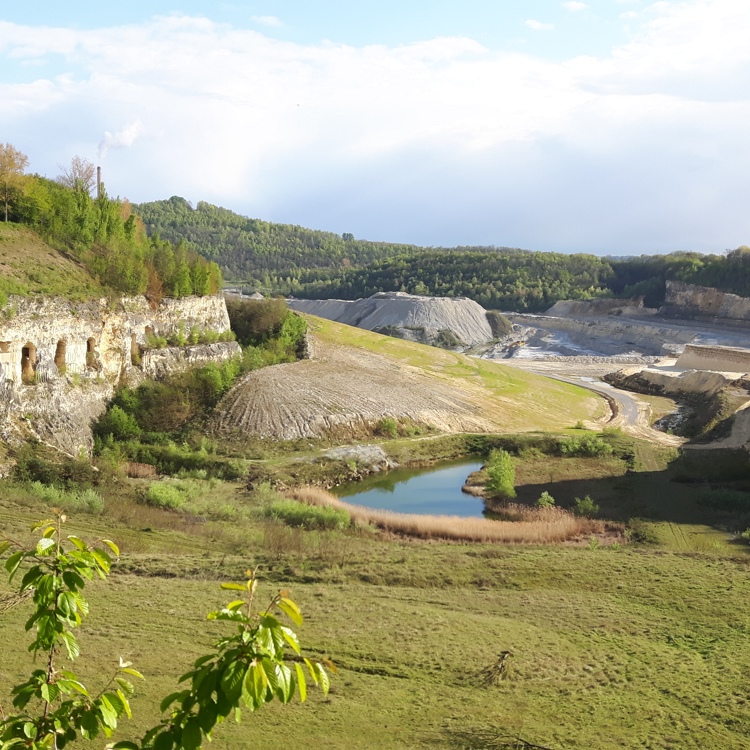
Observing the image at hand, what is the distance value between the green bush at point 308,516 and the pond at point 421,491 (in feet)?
17.2

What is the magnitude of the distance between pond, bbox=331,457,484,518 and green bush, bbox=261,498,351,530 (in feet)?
17.2

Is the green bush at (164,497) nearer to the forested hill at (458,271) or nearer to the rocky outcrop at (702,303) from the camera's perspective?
the rocky outcrop at (702,303)

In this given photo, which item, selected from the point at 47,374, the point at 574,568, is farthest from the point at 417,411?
the point at 574,568

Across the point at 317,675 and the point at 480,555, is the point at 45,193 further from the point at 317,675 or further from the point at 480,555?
the point at 317,675

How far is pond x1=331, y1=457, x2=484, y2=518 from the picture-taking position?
3553 centimetres

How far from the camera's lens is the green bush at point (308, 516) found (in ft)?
97.5

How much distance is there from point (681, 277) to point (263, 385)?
86.4 meters

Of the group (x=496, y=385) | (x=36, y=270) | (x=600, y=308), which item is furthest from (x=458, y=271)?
(x=36, y=270)

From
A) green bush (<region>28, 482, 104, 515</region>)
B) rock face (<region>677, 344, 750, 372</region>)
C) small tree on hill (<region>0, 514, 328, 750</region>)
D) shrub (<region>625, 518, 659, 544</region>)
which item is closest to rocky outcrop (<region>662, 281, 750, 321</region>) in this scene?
rock face (<region>677, 344, 750, 372</region>)

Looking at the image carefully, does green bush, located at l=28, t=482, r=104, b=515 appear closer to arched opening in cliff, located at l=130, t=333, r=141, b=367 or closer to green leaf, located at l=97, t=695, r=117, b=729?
arched opening in cliff, located at l=130, t=333, r=141, b=367

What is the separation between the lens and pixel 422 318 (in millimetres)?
96688

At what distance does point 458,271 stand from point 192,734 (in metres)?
130

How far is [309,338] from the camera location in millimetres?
54969

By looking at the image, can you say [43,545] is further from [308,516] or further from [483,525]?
[483,525]
